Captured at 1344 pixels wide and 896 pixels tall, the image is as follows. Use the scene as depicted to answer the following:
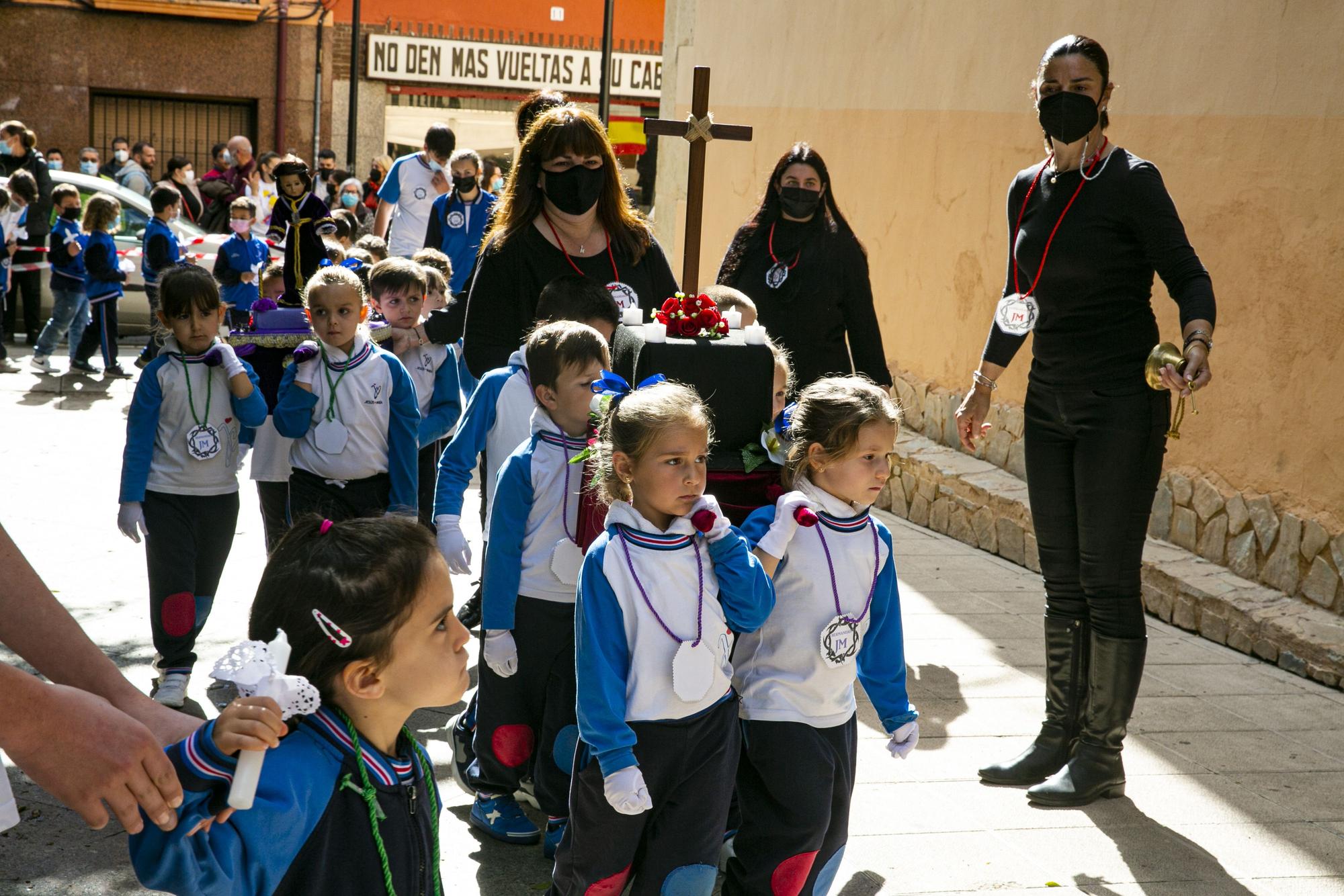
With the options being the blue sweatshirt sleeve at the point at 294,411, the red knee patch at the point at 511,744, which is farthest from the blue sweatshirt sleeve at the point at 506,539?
the blue sweatshirt sleeve at the point at 294,411

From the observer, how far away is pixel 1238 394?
20.9 feet

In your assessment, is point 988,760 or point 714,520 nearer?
point 714,520

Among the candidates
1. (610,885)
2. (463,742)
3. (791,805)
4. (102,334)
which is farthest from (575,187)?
(102,334)

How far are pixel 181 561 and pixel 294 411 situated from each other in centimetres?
73

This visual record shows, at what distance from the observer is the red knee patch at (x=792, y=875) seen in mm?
3152

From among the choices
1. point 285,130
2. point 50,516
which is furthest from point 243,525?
point 285,130

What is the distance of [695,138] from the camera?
6.15m

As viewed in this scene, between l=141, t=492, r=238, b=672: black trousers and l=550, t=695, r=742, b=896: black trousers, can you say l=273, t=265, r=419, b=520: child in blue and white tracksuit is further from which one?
l=550, t=695, r=742, b=896: black trousers

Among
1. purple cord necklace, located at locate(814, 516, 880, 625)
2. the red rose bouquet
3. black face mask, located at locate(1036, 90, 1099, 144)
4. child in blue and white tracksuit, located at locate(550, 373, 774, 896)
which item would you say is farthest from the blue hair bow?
black face mask, located at locate(1036, 90, 1099, 144)

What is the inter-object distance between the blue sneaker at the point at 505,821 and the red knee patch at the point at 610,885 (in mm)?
869

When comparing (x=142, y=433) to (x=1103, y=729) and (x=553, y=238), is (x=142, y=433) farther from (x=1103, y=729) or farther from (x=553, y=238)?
(x=1103, y=729)

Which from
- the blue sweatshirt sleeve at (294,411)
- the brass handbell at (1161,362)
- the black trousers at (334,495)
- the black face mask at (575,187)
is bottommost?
the black trousers at (334,495)

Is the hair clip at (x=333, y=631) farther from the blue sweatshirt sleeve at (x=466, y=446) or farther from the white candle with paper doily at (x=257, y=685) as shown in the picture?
the blue sweatshirt sleeve at (x=466, y=446)

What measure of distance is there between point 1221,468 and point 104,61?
74.9 feet
